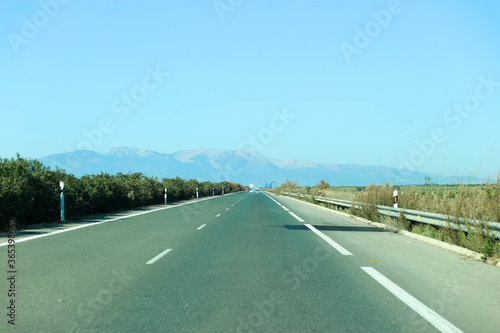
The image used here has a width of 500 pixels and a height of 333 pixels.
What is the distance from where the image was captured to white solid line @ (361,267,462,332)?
17.0 ft

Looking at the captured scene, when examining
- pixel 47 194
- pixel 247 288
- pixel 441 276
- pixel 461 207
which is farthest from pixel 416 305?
pixel 47 194

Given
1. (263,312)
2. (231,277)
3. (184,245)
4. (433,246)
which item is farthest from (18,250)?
(433,246)

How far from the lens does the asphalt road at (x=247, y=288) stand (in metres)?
5.31

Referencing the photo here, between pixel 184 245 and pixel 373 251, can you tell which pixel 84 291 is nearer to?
pixel 184 245

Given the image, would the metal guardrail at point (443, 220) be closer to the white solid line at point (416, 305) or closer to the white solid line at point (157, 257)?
the white solid line at point (416, 305)

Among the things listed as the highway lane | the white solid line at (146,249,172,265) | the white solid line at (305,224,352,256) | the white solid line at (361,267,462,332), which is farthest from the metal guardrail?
the white solid line at (146,249,172,265)

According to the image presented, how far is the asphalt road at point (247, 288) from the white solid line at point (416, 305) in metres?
0.02

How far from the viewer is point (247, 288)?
6969mm

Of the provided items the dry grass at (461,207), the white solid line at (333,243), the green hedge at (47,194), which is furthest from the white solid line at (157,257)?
the green hedge at (47,194)

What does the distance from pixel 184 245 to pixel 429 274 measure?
623 cm

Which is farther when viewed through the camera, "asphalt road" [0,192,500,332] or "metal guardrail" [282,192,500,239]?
"metal guardrail" [282,192,500,239]

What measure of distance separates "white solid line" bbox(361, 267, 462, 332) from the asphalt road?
2 centimetres

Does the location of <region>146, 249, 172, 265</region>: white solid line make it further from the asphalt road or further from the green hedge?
the green hedge

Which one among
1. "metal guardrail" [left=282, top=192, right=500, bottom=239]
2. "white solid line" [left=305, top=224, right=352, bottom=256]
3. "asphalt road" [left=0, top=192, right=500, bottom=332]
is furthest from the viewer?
"white solid line" [left=305, top=224, right=352, bottom=256]
